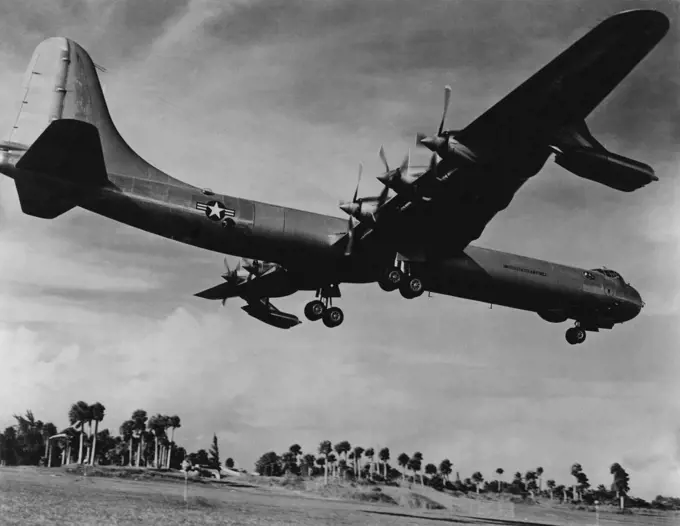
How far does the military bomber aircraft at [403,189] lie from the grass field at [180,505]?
20.6 feet

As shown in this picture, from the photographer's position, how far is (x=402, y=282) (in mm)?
20797

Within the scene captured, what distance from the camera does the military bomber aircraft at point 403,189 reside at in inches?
658

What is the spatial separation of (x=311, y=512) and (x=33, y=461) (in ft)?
36.2

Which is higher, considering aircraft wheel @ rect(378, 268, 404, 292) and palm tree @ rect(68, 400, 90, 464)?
aircraft wheel @ rect(378, 268, 404, 292)

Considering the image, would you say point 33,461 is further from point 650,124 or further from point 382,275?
point 650,124

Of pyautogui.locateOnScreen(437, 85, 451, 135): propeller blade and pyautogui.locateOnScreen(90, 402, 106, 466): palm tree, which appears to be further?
pyautogui.locateOnScreen(90, 402, 106, 466): palm tree

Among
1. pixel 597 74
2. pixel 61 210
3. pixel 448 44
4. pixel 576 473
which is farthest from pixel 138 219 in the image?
pixel 576 473

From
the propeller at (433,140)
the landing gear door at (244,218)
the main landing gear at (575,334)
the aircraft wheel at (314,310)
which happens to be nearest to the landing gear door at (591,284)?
the main landing gear at (575,334)

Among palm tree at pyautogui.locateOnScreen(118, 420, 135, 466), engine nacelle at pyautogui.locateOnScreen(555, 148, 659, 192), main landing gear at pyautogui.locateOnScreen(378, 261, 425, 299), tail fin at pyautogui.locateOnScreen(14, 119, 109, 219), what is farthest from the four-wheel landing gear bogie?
palm tree at pyautogui.locateOnScreen(118, 420, 135, 466)

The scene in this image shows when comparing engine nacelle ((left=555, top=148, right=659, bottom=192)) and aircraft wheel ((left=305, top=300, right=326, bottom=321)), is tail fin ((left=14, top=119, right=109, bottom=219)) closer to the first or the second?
aircraft wheel ((left=305, top=300, right=326, bottom=321))

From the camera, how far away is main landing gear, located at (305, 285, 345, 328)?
22469 millimetres

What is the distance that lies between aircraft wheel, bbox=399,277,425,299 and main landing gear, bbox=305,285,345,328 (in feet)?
8.58

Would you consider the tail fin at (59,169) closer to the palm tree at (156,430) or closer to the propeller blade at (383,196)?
the propeller blade at (383,196)

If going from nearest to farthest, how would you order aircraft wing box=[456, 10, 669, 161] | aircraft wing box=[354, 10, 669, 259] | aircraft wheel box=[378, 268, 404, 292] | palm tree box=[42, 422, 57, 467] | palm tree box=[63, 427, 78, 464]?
aircraft wing box=[456, 10, 669, 161], aircraft wing box=[354, 10, 669, 259], aircraft wheel box=[378, 268, 404, 292], palm tree box=[42, 422, 57, 467], palm tree box=[63, 427, 78, 464]
